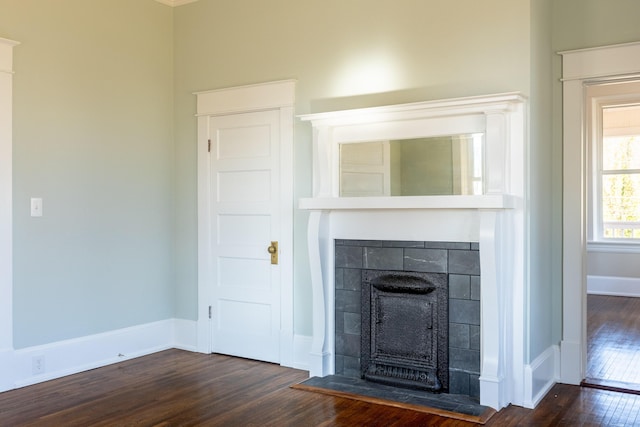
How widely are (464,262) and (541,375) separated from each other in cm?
92

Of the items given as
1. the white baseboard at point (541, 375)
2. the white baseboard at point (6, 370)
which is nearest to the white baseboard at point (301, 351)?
the white baseboard at point (541, 375)

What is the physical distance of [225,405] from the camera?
3.67 m

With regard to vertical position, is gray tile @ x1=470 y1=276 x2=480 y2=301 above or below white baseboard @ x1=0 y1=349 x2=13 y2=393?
above

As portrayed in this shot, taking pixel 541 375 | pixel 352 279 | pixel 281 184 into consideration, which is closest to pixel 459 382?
pixel 541 375

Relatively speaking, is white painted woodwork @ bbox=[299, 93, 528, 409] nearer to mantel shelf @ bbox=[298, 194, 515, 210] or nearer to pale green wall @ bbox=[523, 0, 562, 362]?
mantel shelf @ bbox=[298, 194, 515, 210]

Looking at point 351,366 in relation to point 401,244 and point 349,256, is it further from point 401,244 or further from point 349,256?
point 401,244

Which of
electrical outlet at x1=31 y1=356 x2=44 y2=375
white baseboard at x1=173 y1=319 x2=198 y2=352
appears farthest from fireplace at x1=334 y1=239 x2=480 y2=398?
electrical outlet at x1=31 y1=356 x2=44 y2=375

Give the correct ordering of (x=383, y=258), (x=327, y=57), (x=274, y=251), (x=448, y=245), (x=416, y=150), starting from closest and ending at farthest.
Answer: (x=448, y=245)
(x=416, y=150)
(x=383, y=258)
(x=327, y=57)
(x=274, y=251)

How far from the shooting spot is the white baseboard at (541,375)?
12.0 feet

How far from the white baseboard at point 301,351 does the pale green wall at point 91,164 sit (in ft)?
4.17

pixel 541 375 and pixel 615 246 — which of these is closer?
pixel 541 375

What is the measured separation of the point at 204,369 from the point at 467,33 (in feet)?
9.76

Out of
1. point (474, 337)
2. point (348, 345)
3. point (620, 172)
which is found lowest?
point (348, 345)

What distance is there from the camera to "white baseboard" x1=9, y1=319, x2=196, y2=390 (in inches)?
160
